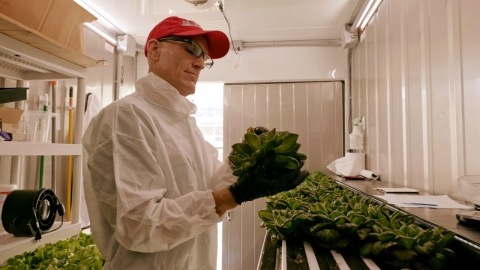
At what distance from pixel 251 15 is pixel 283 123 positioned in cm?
142

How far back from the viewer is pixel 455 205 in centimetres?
120

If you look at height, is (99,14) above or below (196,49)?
above

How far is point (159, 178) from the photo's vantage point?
0.97 meters

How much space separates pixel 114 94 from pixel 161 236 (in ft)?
9.85

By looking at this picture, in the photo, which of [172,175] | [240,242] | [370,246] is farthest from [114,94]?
[370,246]

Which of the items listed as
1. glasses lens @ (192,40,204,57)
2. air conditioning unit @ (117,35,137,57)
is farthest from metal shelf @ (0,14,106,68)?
air conditioning unit @ (117,35,137,57)

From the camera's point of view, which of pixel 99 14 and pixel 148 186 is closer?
pixel 148 186

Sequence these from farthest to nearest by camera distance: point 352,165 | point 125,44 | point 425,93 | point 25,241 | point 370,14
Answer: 1. point 125,44
2. point 352,165
3. point 370,14
4. point 425,93
5. point 25,241

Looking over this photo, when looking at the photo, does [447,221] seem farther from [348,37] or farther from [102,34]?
[102,34]

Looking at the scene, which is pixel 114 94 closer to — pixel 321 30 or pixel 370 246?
pixel 321 30

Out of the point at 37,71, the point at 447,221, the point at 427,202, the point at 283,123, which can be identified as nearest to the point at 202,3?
the point at 37,71

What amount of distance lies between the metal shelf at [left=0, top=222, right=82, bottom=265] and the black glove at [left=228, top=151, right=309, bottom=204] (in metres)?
1.32

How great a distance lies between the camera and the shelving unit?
1432mm

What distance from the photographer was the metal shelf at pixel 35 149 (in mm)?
1400
